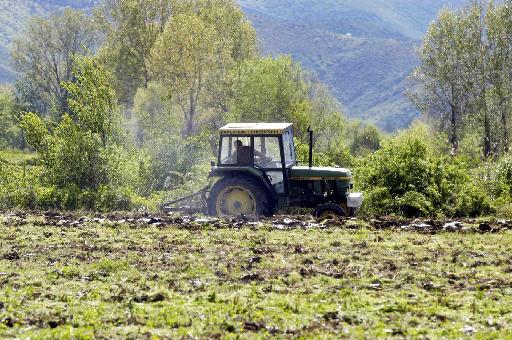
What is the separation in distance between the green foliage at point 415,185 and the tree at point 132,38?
42.1 meters

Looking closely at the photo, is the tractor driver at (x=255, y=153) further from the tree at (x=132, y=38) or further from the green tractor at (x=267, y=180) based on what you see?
the tree at (x=132, y=38)

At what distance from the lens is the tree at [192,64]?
2074 inches

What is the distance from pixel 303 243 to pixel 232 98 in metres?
44.6

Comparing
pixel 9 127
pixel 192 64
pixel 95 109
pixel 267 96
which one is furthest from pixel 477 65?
pixel 9 127

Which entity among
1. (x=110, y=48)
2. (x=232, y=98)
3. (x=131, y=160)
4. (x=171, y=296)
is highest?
(x=110, y=48)

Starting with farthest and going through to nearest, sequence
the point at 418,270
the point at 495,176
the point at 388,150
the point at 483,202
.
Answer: the point at 495,176 < the point at 388,150 < the point at 483,202 < the point at 418,270

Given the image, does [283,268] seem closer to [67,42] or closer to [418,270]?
[418,270]

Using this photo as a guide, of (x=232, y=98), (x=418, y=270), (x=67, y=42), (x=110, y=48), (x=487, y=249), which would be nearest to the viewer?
(x=418, y=270)

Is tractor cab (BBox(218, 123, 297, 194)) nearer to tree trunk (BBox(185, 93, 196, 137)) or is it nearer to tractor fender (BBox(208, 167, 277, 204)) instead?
tractor fender (BBox(208, 167, 277, 204))

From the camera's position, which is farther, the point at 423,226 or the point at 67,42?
the point at 67,42

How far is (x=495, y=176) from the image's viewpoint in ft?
82.9

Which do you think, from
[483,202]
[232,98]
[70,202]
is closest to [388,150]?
[483,202]

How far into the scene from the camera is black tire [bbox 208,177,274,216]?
787 inches

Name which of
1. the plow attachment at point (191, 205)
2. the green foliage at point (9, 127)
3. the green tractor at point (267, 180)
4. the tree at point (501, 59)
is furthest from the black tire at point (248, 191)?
the green foliage at point (9, 127)
